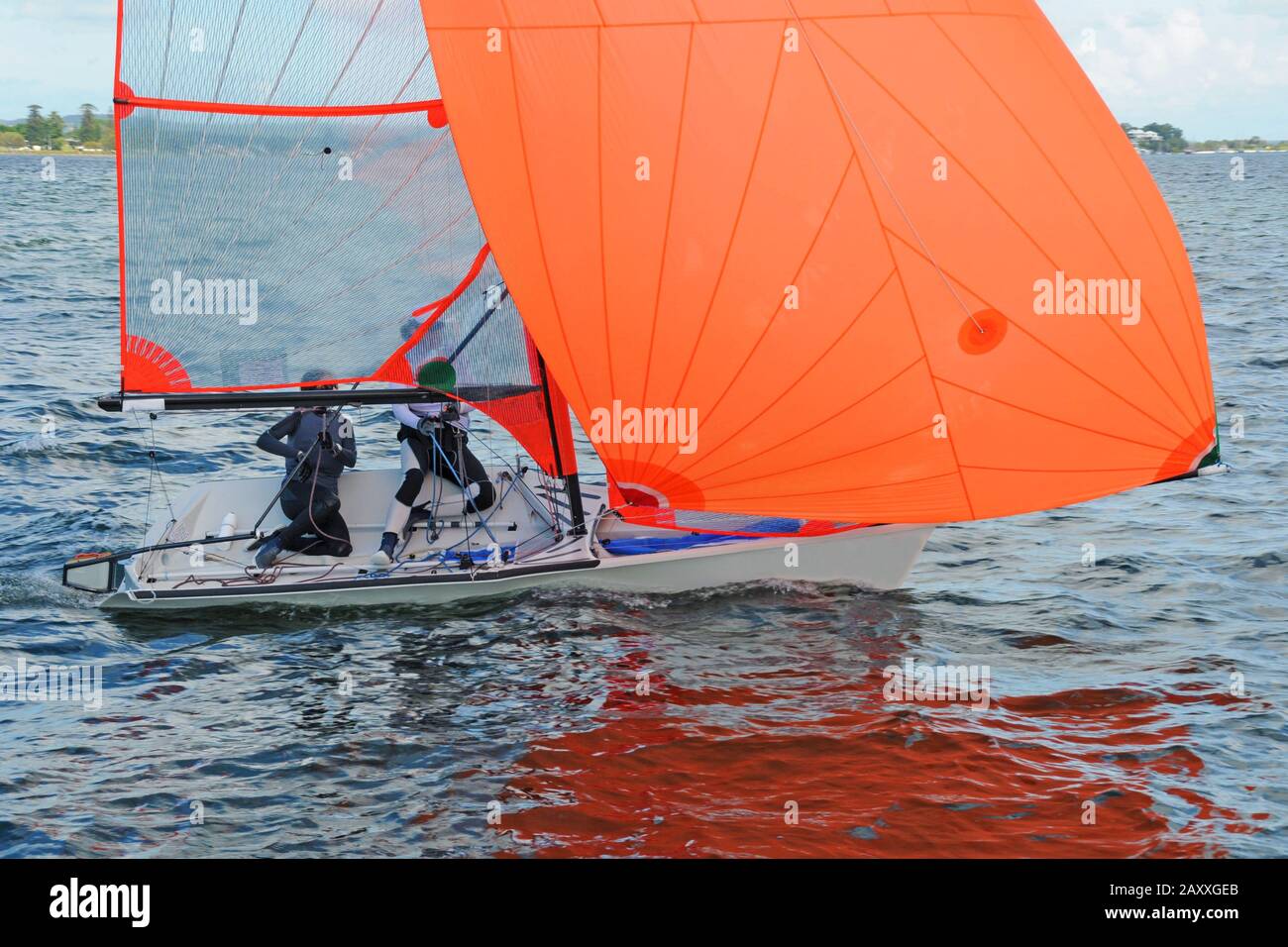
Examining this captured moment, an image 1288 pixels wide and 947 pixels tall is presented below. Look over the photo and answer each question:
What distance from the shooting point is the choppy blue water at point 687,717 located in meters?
7.30

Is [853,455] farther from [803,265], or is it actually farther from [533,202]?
[533,202]

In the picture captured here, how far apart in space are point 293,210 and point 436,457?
2.45 meters

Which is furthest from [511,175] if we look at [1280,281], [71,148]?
[71,148]

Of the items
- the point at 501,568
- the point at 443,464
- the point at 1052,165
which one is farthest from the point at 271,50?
the point at 1052,165

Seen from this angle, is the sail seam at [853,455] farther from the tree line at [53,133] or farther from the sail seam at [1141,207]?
the tree line at [53,133]

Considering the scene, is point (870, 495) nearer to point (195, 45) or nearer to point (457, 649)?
point (457, 649)

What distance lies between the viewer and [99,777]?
7789mm

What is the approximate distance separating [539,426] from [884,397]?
3.09 meters

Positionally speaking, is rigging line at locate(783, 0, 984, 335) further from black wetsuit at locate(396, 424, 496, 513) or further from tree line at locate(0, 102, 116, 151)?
tree line at locate(0, 102, 116, 151)

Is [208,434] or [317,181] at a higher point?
[317,181]

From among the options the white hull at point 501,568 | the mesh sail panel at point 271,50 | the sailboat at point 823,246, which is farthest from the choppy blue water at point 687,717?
the mesh sail panel at point 271,50

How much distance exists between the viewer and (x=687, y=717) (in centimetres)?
858

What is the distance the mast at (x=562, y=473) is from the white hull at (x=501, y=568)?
12cm
